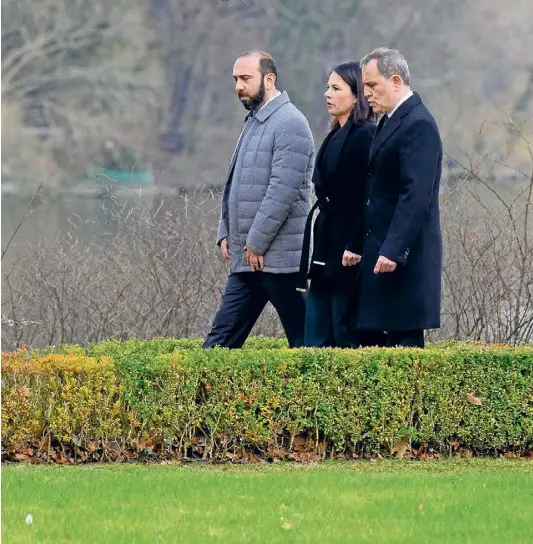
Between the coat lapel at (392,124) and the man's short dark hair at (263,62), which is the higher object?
the man's short dark hair at (263,62)

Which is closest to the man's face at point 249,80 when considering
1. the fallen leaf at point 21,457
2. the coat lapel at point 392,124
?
the coat lapel at point 392,124

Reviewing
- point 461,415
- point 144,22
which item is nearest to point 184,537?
point 461,415

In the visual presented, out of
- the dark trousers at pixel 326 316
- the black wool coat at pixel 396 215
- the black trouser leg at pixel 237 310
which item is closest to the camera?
the black wool coat at pixel 396 215

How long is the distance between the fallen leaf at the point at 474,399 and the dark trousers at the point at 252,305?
1049 millimetres

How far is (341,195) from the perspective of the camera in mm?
6945

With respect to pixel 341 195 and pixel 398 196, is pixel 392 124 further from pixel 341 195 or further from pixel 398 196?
pixel 341 195

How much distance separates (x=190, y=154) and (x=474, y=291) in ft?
30.6

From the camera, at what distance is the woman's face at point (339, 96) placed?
6.88 metres

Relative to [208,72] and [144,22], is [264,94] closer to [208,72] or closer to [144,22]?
[208,72]

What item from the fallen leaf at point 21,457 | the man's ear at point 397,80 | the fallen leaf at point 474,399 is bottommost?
the fallen leaf at point 21,457

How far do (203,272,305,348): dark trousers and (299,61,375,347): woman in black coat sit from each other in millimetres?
171

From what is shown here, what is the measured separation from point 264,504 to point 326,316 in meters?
2.13

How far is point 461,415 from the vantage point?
6.82 metres

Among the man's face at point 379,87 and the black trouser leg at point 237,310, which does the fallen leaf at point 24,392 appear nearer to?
the black trouser leg at point 237,310
